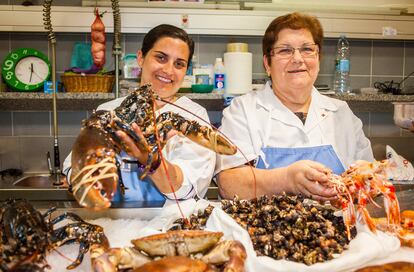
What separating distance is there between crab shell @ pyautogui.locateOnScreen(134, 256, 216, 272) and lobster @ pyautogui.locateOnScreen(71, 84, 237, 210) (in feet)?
0.53

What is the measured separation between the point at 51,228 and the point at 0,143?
2503 mm

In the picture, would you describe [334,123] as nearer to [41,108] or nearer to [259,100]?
[259,100]

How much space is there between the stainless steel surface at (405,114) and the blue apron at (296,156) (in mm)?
381

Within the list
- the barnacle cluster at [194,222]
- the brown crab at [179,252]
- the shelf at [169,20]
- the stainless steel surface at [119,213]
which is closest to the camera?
the brown crab at [179,252]

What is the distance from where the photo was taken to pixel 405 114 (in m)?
2.11

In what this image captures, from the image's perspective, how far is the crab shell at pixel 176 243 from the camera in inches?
40.0

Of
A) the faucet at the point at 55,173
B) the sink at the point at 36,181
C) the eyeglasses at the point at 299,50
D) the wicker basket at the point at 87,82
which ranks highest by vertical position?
the eyeglasses at the point at 299,50

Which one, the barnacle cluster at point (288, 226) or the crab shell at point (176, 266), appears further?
the barnacle cluster at point (288, 226)

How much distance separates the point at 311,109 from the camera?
2193 millimetres

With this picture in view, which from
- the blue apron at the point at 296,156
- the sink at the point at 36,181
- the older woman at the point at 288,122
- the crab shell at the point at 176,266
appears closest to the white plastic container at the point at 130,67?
the sink at the point at 36,181

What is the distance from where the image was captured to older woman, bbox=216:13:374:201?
80.1 inches

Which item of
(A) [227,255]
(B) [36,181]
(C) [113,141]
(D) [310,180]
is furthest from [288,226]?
(B) [36,181]

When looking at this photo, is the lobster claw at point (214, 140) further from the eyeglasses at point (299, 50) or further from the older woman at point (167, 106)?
the eyeglasses at point (299, 50)

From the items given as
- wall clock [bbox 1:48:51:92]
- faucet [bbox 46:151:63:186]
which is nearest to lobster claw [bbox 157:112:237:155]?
faucet [bbox 46:151:63:186]
